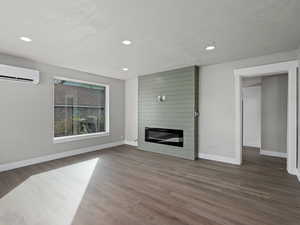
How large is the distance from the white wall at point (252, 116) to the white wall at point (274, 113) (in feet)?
3.16

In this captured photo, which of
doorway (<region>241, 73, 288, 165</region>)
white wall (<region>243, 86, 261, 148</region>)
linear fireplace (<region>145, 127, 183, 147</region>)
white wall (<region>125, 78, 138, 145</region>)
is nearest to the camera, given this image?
doorway (<region>241, 73, 288, 165</region>)

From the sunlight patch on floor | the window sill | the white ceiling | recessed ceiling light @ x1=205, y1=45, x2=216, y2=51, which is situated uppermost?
recessed ceiling light @ x1=205, y1=45, x2=216, y2=51

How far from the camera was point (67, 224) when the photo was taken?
5.71 feet

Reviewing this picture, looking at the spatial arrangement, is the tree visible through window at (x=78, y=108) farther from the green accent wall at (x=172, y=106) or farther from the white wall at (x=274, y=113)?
the white wall at (x=274, y=113)

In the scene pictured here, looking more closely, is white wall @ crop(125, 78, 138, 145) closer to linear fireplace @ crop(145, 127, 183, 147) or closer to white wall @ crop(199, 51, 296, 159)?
linear fireplace @ crop(145, 127, 183, 147)

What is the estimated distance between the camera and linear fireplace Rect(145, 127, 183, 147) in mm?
4457

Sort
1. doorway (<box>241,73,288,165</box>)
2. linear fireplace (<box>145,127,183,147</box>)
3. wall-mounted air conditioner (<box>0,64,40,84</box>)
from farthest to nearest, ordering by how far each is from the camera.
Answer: linear fireplace (<box>145,127,183,147</box>), doorway (<box>241,73,288,165</box>), wall-mounted air conditioner (<box>0,64,40,84</box>)

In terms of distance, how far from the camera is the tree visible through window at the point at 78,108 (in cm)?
440

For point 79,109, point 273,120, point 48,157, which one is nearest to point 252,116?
point 273,120

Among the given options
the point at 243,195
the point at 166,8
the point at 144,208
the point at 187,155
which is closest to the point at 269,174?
the point at 243,195

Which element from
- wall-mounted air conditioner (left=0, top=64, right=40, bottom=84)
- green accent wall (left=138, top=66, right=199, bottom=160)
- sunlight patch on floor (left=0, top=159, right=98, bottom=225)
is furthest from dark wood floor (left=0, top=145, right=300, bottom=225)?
wall-mounted air conditioner (left=0, top=64, right=40, bottom=84)

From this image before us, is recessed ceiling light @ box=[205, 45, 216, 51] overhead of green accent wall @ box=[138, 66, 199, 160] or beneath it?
overhead

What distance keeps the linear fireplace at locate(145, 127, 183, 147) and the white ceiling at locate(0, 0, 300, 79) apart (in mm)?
2123

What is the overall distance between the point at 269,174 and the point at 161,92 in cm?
330
